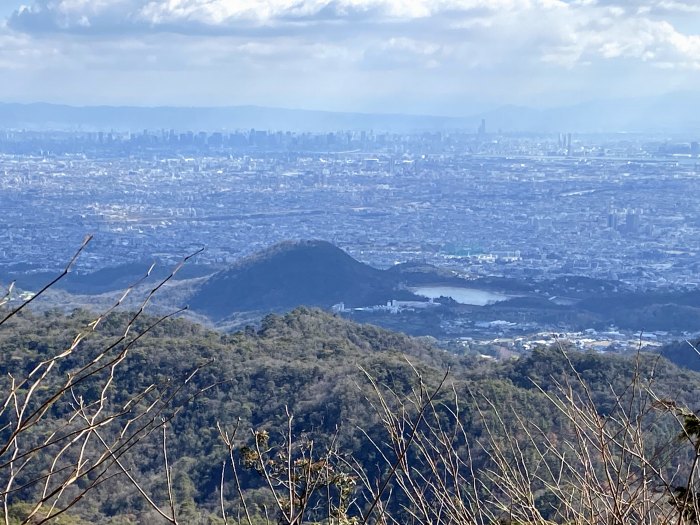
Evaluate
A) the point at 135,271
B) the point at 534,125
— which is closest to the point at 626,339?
the point at 135,271

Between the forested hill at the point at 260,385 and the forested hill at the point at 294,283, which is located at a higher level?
the forested hill at the point at 260,385

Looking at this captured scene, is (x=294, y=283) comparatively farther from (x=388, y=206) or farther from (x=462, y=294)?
(x=388, y=206)


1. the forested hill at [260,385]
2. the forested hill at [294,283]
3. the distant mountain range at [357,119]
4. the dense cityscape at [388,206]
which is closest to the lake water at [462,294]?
the forested hill at [294,283]

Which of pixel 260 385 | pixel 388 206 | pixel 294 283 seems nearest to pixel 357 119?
pixel 388 206

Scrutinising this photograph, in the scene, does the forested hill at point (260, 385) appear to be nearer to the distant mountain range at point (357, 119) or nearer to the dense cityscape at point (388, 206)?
the dense cityscape at point (388, 206)

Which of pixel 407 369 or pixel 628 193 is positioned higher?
pixel 407 369

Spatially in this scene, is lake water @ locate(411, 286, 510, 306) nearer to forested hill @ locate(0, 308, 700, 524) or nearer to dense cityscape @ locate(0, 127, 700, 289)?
dense cityscape @ locate(0, 127, 700, 289)

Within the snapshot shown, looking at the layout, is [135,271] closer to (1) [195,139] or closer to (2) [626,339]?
(2) [626,339]
